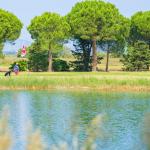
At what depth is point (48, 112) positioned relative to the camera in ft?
106

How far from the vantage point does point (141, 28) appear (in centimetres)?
7438

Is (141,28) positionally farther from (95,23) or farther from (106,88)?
(106,88)

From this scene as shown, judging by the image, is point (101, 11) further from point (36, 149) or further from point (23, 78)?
point (36, 149)

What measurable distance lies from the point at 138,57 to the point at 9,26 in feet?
53.0

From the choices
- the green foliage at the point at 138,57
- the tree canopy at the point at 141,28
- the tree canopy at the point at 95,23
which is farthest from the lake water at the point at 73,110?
the tree canopy at the point at 141,28

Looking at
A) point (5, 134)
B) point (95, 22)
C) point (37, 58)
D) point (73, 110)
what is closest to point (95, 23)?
point (95, 22)

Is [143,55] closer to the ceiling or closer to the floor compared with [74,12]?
closer to the floor

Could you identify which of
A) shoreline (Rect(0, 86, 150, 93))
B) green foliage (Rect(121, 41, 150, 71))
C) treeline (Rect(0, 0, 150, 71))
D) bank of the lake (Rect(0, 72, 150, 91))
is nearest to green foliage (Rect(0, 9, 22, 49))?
treeline (Rect(0, 0, 150, 71))

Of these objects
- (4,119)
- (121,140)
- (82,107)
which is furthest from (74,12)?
(4,119)

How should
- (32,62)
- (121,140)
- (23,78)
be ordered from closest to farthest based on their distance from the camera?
(121,140)
(23,78)
(32,62)

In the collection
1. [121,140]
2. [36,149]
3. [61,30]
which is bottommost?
[121,140]

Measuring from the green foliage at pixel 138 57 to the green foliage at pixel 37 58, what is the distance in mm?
9921

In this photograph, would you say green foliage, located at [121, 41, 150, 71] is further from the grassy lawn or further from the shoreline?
the shoreline

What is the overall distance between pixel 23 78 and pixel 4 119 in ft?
143
